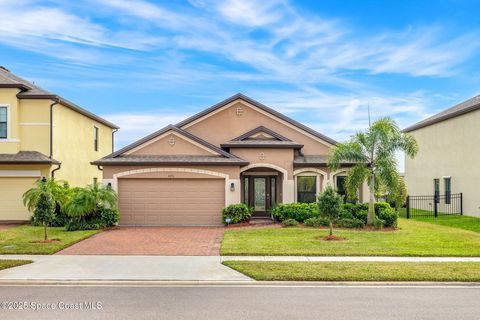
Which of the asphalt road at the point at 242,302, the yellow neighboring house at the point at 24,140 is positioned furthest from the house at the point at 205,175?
the asphalt road at the point at 242,302

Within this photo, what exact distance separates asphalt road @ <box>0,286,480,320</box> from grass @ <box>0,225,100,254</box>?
4358 mm

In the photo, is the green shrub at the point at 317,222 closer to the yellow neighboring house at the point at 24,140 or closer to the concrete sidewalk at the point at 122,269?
the concrete sidewalk at the point at 122,269

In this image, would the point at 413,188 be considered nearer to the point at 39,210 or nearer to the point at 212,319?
the point at 39,210

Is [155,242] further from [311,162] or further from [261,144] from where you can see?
[311,162]

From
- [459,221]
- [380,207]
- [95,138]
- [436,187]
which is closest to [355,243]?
[380,207]

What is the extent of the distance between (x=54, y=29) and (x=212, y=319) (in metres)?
15.8

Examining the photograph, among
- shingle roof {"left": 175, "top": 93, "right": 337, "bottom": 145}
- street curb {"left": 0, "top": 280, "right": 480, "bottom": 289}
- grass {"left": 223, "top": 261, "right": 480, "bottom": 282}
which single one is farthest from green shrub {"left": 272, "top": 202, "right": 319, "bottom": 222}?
street curb {"left": 0, "top": 280, "right": 480, "bottom": 289}

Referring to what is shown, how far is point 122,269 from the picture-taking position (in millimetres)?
10750

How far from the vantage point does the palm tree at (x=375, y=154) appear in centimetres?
1898

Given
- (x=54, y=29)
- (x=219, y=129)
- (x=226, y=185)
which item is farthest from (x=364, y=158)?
(x=54, y=29)

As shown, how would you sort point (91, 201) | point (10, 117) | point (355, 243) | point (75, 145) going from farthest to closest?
point (75, 145), point (10, 117), point (91, 201), point (355, 243)

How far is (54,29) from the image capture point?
1828cm

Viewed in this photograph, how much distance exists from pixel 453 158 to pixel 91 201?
21335 mm

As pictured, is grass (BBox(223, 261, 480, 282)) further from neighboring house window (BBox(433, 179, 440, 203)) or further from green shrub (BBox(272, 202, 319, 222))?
neighboring house window (BBox(433, 179, 440, 203))
